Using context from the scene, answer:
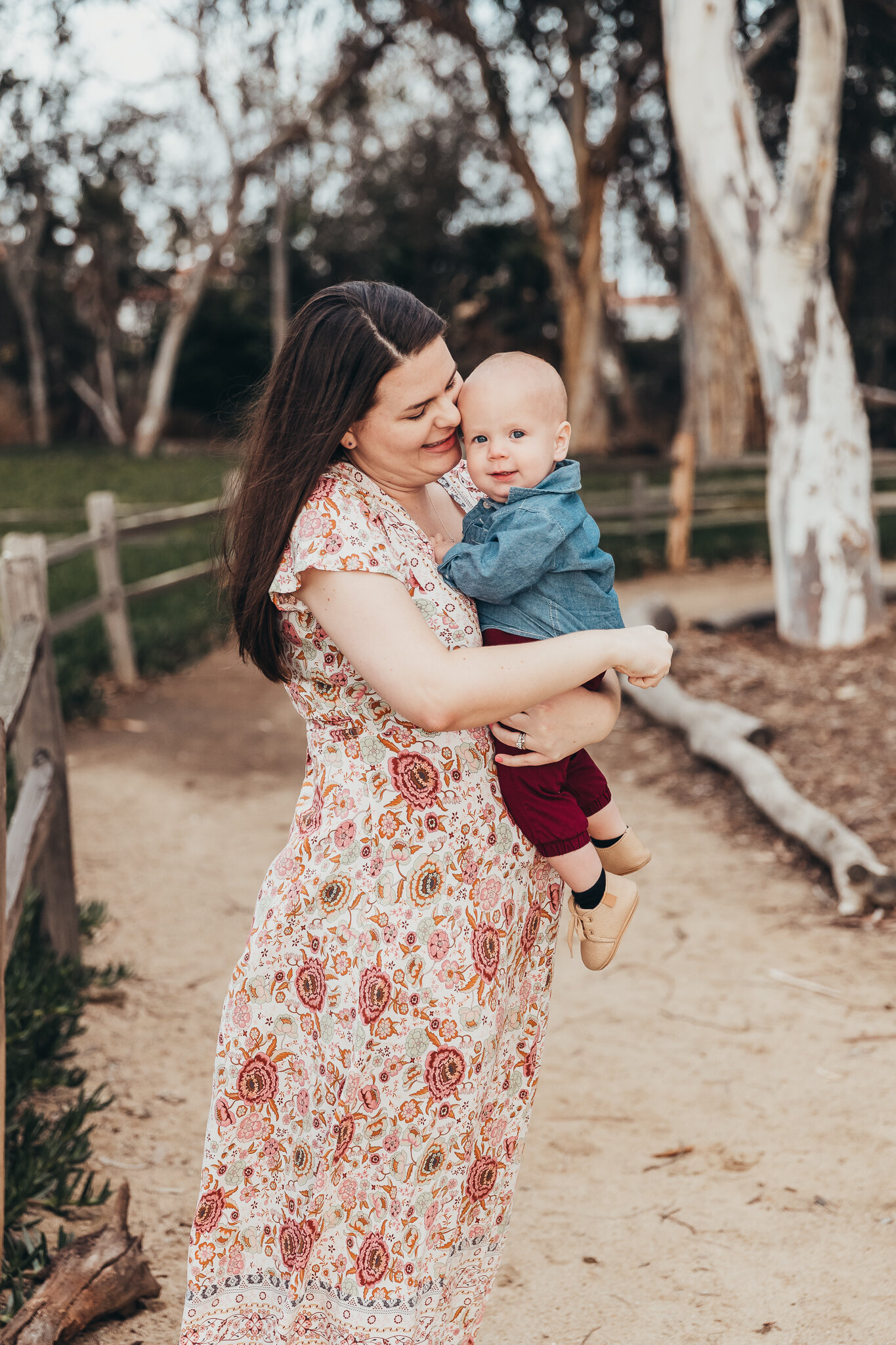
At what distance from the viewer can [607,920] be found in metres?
1.98

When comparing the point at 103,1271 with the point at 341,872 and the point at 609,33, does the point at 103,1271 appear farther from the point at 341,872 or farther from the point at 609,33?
the point at 609,33

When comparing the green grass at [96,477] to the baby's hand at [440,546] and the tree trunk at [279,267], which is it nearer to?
the tree trunk at [279,267]

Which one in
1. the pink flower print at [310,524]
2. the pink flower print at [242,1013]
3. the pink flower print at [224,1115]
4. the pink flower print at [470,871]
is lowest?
the pink flower print at [224,1115]

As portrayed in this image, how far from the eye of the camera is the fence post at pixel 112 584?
25.0 ft

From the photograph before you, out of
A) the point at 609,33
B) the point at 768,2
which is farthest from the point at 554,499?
the point at 609,33

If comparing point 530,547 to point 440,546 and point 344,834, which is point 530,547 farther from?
point 344,834

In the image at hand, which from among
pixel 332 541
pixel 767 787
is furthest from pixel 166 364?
pixel 332 541

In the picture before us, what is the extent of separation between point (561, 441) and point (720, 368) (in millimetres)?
17562

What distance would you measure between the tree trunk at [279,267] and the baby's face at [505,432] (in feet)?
73.7

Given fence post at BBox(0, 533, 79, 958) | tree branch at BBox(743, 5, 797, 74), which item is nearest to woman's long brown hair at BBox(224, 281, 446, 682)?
fence post at BBox(0, 533, 79, 958)

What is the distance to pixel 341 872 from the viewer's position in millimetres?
1755

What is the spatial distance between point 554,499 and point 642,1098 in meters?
2.11

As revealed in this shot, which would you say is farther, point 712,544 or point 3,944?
point 712,544

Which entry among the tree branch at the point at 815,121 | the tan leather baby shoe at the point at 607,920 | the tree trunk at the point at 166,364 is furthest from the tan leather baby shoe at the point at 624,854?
the tree trunk at the point at 166,364
